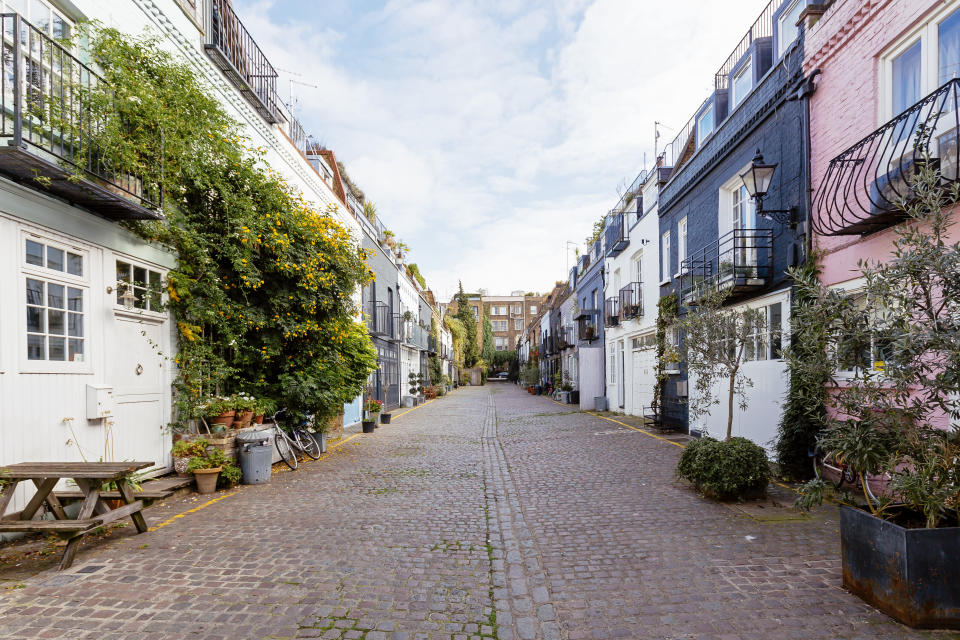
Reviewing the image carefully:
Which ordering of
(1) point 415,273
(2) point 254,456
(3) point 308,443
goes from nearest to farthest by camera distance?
(2) point 254,456 → (3) point 308,443 → (1) point 415,273

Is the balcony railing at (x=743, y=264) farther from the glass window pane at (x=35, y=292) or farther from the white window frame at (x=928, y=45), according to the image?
the glass window pane at (x=35, y=292)

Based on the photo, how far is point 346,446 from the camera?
35.3 ft

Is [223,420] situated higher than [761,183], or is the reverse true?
[761,183]

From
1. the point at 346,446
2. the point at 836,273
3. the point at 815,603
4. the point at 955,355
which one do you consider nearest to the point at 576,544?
the point at 815,603

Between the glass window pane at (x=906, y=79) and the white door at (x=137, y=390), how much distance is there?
8.98m

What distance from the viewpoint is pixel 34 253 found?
16.3 feet

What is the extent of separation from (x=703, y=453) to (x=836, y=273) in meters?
2.81

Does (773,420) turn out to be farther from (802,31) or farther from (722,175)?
(802,31)

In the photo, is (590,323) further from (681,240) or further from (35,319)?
(35,319)

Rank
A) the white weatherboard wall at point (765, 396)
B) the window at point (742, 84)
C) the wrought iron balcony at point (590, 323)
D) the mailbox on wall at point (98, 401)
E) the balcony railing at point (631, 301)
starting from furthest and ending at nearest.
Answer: the wrought iron balcony at point (590, 323) < the balcony railing at point (631, 301) < the window at point (742, 84) < the white weatherboard wall at point (765, 396) < the mailbox on wall at point (98, 401)

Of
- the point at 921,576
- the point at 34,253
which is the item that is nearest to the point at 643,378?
the point at 921,576

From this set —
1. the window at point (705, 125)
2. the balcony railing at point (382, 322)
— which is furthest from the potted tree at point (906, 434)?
the balcony railing at point (382, 322)

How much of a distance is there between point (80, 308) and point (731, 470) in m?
7.18

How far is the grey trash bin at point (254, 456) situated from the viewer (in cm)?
713
